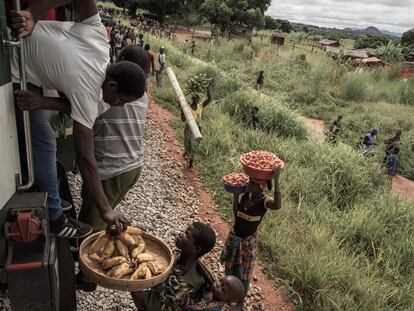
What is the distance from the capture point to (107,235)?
252 centimetres

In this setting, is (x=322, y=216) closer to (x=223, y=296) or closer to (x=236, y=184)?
(x=236, y=184)

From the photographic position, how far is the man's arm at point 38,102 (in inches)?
78.3

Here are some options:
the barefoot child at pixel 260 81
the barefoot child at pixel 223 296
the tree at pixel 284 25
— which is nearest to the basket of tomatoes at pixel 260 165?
the barefoot child at pixel 223 296

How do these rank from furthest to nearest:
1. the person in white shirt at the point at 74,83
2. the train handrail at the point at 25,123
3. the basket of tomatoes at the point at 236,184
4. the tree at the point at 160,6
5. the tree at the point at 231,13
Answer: the tree at the point at 160,6
the tree at the point at 231,13
the basket of tomatoes at the point at 236,184
the person in white shirt at the point at 74,83
the train handrail at the point at 25,123

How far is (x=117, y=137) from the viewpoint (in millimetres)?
2863

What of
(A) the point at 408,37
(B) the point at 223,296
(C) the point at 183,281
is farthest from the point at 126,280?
(A) the point at 408,37

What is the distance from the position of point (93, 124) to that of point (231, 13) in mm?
35926

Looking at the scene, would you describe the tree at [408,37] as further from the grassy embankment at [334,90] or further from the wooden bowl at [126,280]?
the wooden bowl at [126,280]

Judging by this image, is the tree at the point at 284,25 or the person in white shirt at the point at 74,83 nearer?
the person in white shirt at the point at 74,83

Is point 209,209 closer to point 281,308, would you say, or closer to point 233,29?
point 281,308

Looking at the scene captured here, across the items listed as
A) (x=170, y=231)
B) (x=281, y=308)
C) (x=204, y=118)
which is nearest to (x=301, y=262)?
(x=281, y=308)

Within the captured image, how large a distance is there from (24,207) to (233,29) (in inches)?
1474

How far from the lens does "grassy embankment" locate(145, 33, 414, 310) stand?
4.52 metres

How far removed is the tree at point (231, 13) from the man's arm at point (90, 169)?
35.5m
